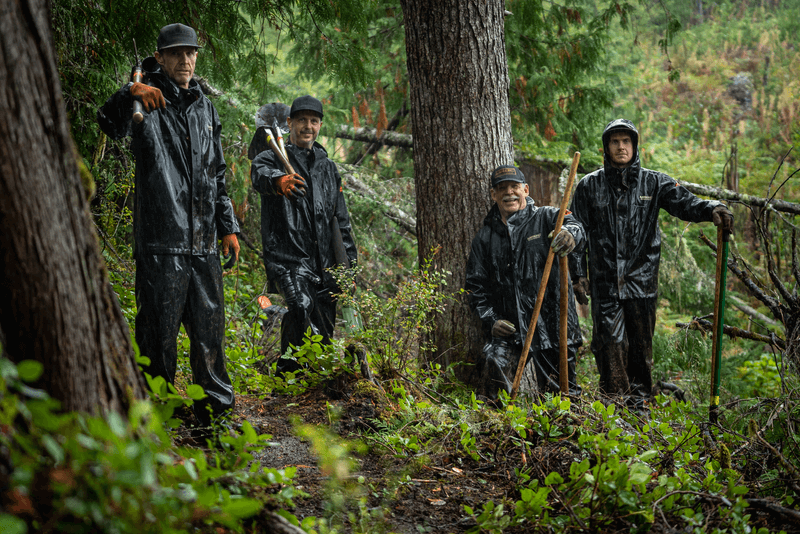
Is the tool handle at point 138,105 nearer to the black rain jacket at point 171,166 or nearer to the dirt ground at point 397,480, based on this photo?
the black rain jacket at point 171,166

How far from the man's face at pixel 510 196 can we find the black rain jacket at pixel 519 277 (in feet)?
0.16

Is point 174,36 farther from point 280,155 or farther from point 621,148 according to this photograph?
point 621,148

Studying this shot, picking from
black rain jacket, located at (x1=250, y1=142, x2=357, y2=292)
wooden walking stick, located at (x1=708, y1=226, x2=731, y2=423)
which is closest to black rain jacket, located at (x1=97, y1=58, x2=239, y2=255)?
black rain jacket, located at (x1=250, y1=142, x2=357, y2=292)

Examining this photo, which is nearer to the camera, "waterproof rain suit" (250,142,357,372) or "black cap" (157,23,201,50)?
"black cap" (157,23,201,50)

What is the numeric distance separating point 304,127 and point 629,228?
2904mm

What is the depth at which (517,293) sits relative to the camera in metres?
4.99

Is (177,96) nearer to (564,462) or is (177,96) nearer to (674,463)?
(564,462)

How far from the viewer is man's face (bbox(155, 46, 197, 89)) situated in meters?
3.77

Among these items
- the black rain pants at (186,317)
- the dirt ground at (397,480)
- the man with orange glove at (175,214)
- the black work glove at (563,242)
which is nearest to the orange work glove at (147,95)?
the man with orange glove at (175,214)

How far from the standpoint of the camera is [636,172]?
514cm

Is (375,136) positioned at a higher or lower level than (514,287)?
higher

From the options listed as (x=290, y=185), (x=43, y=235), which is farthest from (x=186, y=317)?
(x=43, y=235)

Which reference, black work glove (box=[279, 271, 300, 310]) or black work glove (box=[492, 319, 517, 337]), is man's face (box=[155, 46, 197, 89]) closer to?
black work glove (box=[279, 271, 300, 310])

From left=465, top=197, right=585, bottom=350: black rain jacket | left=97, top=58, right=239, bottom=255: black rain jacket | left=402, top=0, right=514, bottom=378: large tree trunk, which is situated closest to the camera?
left=97, top=58, right=239, bottom=255: black rain jacket
